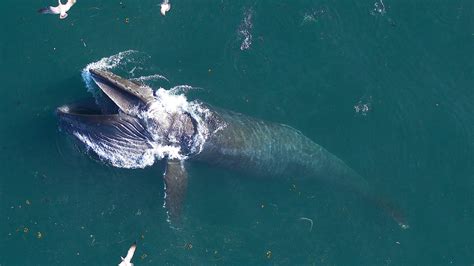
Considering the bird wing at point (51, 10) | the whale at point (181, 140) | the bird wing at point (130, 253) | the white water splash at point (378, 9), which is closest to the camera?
the whale at point (181, 140)

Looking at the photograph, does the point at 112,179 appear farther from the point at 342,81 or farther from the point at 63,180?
the point at 342,81

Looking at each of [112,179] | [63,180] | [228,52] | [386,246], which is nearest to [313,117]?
[228,52]

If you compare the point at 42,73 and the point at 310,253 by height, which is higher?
the point at 42,73

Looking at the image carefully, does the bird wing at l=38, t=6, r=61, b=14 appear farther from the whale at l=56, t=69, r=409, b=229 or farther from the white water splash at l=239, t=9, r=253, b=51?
the white water splash at l=239, t=9, r=253, b=51

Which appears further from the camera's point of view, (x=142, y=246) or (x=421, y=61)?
(x=421, y=61)

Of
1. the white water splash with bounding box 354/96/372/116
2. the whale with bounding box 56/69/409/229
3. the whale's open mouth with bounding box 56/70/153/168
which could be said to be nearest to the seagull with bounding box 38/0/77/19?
the whale with bounding box 56/69/409/229

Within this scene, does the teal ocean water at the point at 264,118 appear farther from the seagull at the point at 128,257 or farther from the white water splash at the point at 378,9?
the seagull at the point at 128,257

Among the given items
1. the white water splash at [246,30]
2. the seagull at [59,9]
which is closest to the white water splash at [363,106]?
the white water splash at [246,30]
